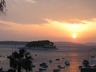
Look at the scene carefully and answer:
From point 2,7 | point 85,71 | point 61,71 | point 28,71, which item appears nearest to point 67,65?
point 61,71

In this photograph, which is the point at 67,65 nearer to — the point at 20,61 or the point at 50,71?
the point at 50,71

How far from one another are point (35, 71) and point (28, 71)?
2382 inches

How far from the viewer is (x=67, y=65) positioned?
104562mm

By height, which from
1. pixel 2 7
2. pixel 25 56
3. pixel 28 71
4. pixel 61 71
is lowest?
pixel 61 71

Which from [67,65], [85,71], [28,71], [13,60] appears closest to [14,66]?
[13,60]

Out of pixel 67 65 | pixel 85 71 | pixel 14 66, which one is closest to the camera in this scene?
pixel 85 71

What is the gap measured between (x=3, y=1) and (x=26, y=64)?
47.2ft

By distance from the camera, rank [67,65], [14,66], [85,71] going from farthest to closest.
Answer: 1. [67,65]
2. [14,66]
3. [85,71]

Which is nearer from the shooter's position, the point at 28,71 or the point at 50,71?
the point at 28,71

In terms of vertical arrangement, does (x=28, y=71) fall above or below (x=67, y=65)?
above

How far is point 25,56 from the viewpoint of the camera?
24188 mm

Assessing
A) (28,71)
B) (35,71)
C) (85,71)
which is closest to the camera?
(85,71)

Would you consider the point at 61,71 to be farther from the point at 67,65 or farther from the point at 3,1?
the point at 3,1

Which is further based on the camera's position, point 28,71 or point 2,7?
point 28,71
